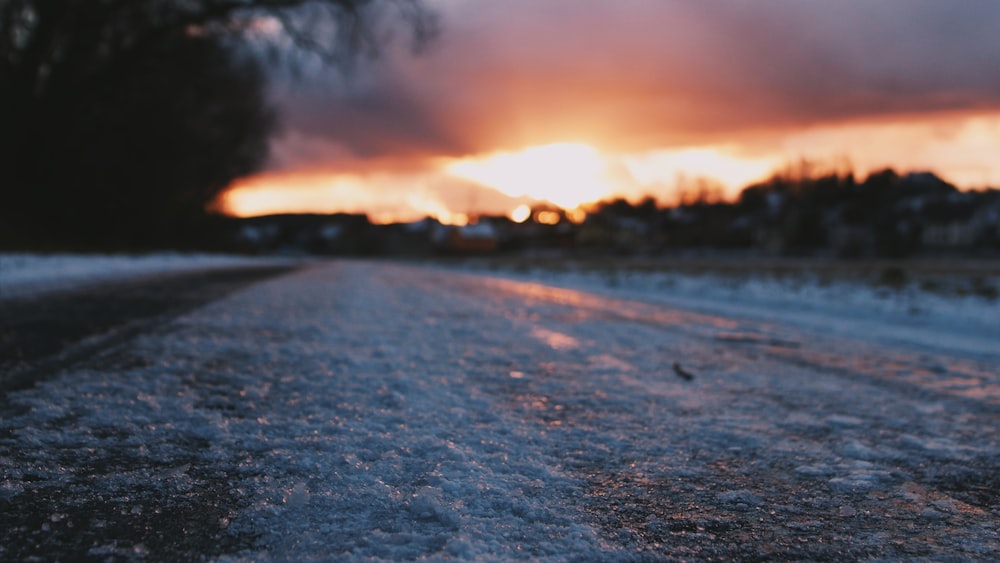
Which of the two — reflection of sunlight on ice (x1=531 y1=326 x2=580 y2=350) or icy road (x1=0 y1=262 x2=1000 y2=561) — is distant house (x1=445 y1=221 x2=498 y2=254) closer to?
reflection of sunlight on ice (x1=531 y1=326 x2=580 y2=350)

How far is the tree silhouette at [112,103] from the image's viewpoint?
17547mm

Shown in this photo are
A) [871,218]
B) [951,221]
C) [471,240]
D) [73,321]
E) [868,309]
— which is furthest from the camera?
[471,240]

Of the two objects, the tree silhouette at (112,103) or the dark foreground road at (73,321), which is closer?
the dark foreground road at (73,321)

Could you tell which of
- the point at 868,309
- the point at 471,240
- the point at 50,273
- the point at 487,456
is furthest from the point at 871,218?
the point at 487,456

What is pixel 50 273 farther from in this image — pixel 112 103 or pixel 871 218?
pixel 871 218

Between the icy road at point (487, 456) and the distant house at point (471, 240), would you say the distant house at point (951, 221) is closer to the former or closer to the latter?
the distant house at point (471, 240)

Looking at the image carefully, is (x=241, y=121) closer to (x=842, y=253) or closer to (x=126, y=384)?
(x=126, y=384)

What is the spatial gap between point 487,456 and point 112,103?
24.3m

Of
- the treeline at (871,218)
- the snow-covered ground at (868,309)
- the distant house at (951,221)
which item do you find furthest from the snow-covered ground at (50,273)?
A: the distant house at (951,221)

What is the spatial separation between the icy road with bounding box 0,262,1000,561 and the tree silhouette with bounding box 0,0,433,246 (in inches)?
652

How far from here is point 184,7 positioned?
17734mm

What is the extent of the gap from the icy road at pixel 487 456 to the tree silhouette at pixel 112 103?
1657cm

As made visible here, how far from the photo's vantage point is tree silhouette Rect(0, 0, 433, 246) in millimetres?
17547

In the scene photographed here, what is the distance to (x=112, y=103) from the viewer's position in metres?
21.6
